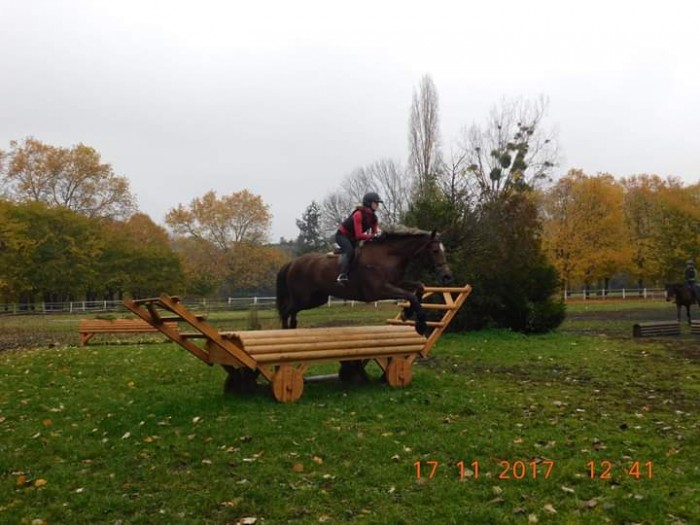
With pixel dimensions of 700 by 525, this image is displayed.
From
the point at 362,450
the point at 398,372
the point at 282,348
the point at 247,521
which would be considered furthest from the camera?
the point at 398,372

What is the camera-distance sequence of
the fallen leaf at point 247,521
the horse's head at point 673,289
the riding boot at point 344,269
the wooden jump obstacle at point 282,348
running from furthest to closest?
the horse's head at point 673,289, the riding boot at point 344,269, the wooden jump obstacle at point 282,348, the fallen leaf at point 247,521

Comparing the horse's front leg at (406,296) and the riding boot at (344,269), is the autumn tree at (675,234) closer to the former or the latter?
the horse's front leg at (406,296)

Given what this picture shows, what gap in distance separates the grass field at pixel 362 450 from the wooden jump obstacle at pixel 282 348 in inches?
17.6

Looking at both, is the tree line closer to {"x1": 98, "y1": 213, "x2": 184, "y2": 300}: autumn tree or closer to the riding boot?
{"x1": 98, "y1": 213, "x2": 184, "y2": 300}: autumn tree

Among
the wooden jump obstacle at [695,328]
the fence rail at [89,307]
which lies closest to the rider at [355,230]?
the wooden jump obstacle at [695,328]

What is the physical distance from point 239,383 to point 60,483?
3737 mm

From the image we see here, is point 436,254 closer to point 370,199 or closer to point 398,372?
point 370,199

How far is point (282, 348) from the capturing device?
27.7 ft

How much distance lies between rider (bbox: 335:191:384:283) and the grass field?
6.85 feet

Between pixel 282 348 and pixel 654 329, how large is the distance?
14.4m

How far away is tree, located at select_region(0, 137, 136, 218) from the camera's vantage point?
48.5 meters

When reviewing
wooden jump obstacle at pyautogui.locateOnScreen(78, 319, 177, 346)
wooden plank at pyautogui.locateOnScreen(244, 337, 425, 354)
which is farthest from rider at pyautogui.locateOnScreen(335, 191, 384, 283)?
wooden jump obstacle at pyautogui.locateOnScreen(78, 319, 177, 346)

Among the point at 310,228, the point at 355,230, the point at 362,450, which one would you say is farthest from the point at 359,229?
the point at 310,228

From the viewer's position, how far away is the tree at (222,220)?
5638 centimetres
